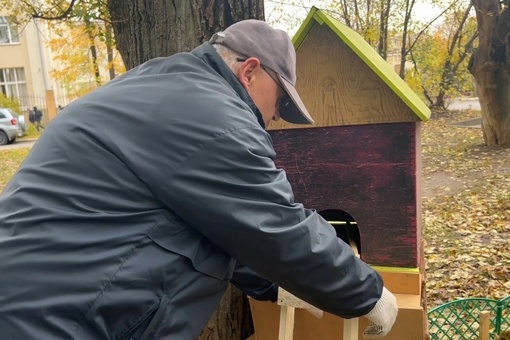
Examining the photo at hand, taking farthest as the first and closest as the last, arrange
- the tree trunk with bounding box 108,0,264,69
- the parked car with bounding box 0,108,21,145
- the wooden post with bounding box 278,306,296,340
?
the parked car with bounding box 0,108,21,145, the tree trunk with bounding box 108,0,264,69, the wooden post with bounding box 278,306,296,340

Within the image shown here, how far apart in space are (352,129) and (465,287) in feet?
9.43

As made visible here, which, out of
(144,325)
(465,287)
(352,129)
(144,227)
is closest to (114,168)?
(144,227)

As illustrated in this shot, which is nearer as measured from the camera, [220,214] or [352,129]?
[220,214]

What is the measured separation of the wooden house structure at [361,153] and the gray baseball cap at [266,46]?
387mm

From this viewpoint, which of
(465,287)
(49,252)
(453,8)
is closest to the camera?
(49,252)

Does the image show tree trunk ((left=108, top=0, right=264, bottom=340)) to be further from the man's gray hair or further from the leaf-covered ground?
the leaf-covered ground

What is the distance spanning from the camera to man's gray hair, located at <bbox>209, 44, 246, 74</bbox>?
1.52 meters

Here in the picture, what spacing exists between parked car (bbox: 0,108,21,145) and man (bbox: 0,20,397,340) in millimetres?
17544

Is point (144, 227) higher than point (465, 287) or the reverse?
higher

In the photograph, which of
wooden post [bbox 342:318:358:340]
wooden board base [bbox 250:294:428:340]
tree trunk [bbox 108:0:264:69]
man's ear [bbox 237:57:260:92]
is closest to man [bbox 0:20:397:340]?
man's ear [bbox 237:57:260:92]

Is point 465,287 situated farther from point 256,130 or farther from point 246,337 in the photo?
point 256,130

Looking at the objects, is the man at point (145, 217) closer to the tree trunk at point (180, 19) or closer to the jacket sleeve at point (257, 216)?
the jacket sleeve at point (257, 216)

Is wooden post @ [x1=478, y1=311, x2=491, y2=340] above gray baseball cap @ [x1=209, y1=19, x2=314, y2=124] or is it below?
below

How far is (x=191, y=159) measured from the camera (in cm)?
123
